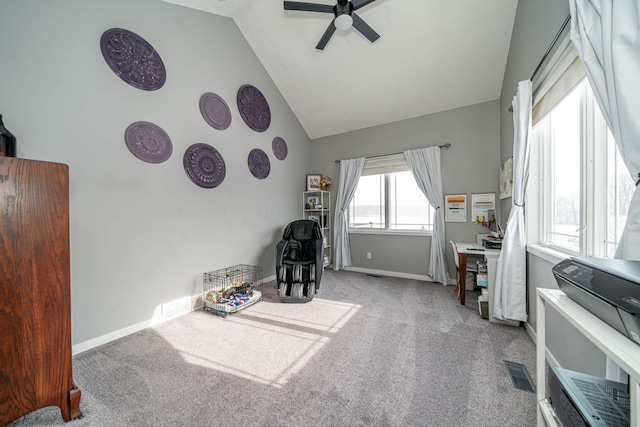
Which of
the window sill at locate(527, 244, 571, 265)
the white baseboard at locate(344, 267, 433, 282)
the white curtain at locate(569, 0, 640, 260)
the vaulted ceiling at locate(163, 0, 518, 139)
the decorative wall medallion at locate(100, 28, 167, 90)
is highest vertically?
the vaulted ceiling at locate(163, 0, 518, 139)

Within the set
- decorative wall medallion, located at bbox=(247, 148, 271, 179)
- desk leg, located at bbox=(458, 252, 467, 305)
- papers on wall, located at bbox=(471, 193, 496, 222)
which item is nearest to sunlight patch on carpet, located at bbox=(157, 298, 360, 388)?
desk leg, located at bbox=(458, 252, 467, 305)

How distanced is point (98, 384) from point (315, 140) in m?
4.28

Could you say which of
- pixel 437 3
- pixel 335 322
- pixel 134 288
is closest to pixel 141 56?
pixel 134 288

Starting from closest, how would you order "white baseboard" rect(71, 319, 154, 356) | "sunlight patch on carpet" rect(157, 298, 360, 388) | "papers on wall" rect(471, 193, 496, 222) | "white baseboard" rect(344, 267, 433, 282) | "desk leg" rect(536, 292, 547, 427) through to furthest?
"desk leg" rect(536, 292, 547, 427) → "sunlight patch on carpet" rect(157, 298, 360, 388) → "white baseboard" rect(71, 319, 154, 356) → "papers on wall" rect(471, 193, 496, 222) → "white baseboard" rect(344, 267, 433, 282)

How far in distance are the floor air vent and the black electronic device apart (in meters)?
0.77

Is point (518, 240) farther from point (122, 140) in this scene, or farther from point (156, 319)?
point (122, 140)

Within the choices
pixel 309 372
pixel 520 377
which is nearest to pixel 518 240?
pixel 520 377

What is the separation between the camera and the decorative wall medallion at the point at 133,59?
204 cm

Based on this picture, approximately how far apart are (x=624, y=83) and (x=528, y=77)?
1.53m

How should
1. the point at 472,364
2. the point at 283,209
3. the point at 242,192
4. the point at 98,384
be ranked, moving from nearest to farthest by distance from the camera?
1. the point at 98,384
2. the point at 472,364
3. the point at 242,192
4. the point at 283,209

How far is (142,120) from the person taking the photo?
2.24 m

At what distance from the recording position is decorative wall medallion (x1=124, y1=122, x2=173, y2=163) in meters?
2.16

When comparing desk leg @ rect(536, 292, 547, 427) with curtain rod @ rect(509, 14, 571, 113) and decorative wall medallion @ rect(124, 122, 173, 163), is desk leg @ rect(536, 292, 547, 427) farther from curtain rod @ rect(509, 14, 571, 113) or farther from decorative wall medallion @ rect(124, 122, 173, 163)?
decorative wall medallion @ rect(124, 122, 173, 163)

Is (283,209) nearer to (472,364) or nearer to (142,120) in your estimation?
(142,120)
